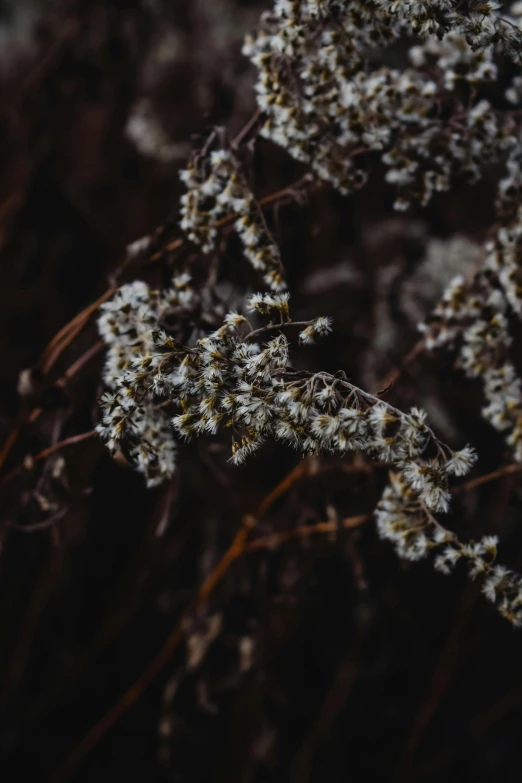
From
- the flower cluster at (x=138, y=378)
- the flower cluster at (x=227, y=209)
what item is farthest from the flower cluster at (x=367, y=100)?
the flower cluster at (x=138, y=378)

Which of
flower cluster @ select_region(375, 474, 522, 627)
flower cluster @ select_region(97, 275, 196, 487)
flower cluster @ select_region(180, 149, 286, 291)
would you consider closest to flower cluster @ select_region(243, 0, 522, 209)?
flower cluster @ select_region(180, 149, 286, 291)

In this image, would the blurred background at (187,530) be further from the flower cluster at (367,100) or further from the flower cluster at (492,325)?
the flower cluster at (367,100)

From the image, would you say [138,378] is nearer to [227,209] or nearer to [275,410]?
[275,410]

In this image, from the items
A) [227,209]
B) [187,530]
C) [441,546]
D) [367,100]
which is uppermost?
[367,100]

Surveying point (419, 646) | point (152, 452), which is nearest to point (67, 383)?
point (152, 452)

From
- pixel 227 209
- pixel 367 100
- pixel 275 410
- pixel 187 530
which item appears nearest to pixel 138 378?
pixel 275 410

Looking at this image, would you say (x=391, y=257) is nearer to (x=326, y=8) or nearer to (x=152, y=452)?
(x=326, y=8)
